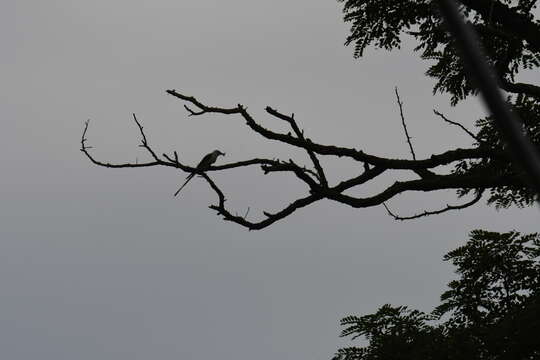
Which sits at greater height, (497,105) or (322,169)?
(322,169)

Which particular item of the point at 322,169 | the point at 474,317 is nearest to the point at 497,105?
the point at 322,169

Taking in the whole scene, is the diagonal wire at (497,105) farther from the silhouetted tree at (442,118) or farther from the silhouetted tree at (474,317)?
the silhouetted tree at (474,317)

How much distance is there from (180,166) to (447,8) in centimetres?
416

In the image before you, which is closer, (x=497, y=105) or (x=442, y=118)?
(x=497, y=105)

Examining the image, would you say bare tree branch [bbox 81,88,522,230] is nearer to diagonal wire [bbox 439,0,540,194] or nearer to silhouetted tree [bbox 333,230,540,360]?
silhouetted tree [bbox 333,230,540,360]

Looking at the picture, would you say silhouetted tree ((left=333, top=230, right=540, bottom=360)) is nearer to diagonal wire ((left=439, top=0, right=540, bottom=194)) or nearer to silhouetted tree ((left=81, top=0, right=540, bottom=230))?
silhouetted tree ((left=81, top=0, right=540, bottom=230))

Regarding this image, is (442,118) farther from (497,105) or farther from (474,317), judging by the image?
(497,105)

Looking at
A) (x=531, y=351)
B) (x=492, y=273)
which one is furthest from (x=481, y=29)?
(x=531, y=351)

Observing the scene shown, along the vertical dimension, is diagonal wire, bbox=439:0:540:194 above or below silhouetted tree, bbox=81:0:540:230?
below

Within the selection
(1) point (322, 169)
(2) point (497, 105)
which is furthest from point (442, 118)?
(2) point (497, 105)

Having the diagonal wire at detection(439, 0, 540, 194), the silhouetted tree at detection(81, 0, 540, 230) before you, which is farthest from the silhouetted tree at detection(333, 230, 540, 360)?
the diagonal wire at detection(439, 0, 540, 194)

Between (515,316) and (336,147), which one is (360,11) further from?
(515,316)

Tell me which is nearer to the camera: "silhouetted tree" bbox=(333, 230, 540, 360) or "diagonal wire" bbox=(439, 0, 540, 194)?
"diagonal wire" bbox=(439, 0, 540, 194)

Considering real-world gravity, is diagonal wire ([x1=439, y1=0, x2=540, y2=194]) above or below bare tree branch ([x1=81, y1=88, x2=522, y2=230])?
below
